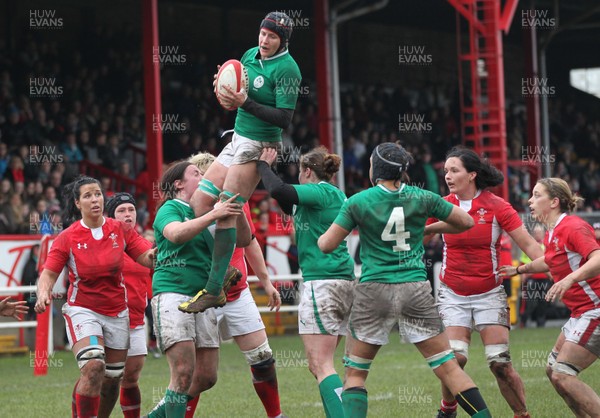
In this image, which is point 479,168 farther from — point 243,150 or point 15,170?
point 15,170

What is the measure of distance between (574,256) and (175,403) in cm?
285

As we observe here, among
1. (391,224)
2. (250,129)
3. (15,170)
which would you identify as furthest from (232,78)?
(15,170)

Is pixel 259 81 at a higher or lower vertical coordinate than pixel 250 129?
higher

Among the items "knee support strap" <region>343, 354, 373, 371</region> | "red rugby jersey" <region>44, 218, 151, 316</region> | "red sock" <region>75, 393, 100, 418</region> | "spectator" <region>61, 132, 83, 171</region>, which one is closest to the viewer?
"knee support strap" <region>343, 354, 373, 371</region>

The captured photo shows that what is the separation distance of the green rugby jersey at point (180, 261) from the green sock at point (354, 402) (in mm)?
1274

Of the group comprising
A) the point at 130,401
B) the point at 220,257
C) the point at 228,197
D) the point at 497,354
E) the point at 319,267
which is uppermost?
the point at 228,197

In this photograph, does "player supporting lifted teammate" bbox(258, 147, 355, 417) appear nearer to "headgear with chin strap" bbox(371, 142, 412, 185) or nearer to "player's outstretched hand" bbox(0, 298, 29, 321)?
"headgear with chin strap" bbox(371, 142, 412, 185)

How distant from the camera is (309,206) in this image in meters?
7.59

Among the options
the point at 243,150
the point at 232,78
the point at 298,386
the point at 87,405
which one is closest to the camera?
the point at 232,78

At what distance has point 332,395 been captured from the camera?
728 centimetres

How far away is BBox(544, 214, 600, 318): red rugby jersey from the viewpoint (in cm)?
760

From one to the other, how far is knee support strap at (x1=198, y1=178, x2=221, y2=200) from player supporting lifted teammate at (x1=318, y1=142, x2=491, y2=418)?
1.01 metres

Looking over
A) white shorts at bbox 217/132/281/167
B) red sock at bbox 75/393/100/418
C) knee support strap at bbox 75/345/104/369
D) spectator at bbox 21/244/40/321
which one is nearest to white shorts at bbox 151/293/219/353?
knee support strap at bbox 75/345/104/369

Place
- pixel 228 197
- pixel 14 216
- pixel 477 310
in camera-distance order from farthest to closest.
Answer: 1. pixel 14 216
2. pixel 477 310
3. pixel 228 197
